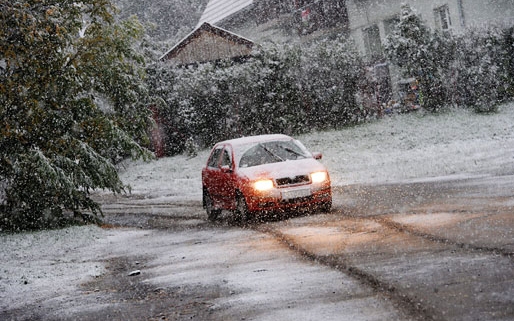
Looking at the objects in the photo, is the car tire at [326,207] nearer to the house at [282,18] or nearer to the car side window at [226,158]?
the car side window at [226,158]

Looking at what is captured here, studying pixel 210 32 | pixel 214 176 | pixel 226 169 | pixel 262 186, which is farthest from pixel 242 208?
pixel 210 32

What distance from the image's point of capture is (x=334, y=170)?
20.1 metres

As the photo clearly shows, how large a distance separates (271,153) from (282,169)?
2.92ft

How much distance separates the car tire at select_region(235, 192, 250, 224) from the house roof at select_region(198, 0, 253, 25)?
1257 inches

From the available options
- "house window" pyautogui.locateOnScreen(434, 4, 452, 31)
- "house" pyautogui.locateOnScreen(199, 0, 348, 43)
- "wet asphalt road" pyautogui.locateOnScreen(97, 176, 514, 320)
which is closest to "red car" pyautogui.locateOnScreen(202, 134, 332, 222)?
"wet asphalt road" pyautogui.locateOnScreen(97, 176, 514, 320)

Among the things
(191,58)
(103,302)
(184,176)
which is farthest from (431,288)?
(191,58)

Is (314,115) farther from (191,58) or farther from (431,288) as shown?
(431,288)

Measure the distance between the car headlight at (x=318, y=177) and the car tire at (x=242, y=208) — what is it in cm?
129

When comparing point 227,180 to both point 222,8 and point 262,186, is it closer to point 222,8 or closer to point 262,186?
point 262,186

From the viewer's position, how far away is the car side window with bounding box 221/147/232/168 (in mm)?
12826

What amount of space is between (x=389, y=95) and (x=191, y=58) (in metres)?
11.4

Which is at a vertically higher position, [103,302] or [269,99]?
[269,99]

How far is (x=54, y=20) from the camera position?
1291 centimetres

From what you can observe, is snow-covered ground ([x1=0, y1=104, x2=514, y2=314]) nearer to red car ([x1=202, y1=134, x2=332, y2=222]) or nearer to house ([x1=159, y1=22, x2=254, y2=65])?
red car ([x1=202, y1=134, x2=332, y2=222])
